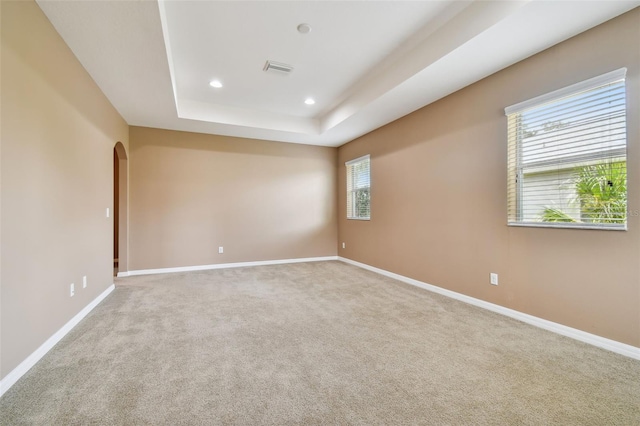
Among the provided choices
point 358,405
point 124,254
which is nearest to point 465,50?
point 358,405

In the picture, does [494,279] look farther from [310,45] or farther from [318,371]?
[310,45]

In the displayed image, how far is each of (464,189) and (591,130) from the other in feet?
4.08

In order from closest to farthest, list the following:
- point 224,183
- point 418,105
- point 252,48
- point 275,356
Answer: point 275,356, point 252,48, point 418,105, point 224,183

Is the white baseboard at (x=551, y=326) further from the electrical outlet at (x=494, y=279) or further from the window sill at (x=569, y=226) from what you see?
the window sill at (x=569, y=226)

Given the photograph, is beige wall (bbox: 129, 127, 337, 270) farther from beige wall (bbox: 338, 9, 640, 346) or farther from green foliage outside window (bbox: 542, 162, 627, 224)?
green foliage outside window (bbox: 542, 162, 627, 224)

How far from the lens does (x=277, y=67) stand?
3.39 meters

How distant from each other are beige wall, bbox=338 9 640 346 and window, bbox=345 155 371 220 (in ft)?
0.97

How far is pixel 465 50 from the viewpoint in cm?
255

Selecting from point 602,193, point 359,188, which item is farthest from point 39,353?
point 359,188

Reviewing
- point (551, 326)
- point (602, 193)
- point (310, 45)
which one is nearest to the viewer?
point (602, 193)

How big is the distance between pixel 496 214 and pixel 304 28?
2759 mm

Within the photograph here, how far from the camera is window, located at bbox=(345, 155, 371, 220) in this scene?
532 centimetres

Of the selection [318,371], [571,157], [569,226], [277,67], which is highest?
[277,67]

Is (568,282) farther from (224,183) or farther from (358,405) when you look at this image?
(224,183)
